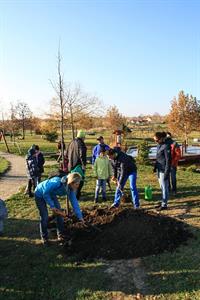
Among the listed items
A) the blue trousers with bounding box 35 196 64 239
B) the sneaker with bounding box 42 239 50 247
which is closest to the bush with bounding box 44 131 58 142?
the blue trousers with bounding box 35 196 64 239

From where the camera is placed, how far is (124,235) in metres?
6.79

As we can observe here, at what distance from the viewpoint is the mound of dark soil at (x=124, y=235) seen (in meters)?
6.28

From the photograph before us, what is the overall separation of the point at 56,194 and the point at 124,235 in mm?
1578

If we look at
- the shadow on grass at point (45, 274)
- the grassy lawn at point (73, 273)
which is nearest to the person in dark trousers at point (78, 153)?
the grassy lawn at point (73, 273)

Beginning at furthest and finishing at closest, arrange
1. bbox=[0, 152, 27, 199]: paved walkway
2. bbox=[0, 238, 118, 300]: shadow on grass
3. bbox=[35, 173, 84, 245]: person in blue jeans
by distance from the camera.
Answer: bbox=[0, 152, 27, 199]: paved walkway
bbox=[35, 173, 84, 245]: person in blue jeans
bbox=[0, 238, 118, 300]: shadow on grass

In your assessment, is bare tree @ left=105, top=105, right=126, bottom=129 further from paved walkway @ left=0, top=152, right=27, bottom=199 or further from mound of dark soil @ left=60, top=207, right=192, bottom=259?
mound of dark soil @ left=60, top=207, right=192, bottom=259

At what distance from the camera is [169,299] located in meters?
4.68

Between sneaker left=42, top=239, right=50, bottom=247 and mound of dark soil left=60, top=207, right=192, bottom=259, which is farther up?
mound of dark soil left=60, top=207, right=192, bottom=259

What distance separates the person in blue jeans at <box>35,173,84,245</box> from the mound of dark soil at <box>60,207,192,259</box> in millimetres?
517

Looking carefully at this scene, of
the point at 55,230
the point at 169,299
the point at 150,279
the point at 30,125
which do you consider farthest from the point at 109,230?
the point at 30,125

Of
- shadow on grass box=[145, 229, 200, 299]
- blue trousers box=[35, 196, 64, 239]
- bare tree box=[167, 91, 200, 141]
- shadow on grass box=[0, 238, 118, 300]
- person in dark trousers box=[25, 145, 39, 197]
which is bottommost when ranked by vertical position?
shadow on grass box=[0, 238, 118, 300]

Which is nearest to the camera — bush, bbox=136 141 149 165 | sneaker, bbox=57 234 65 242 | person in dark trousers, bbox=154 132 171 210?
sneaker, bbox=57 234 65 242

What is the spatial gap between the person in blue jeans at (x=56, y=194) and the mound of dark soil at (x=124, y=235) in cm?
52

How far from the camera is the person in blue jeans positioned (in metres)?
6.04
